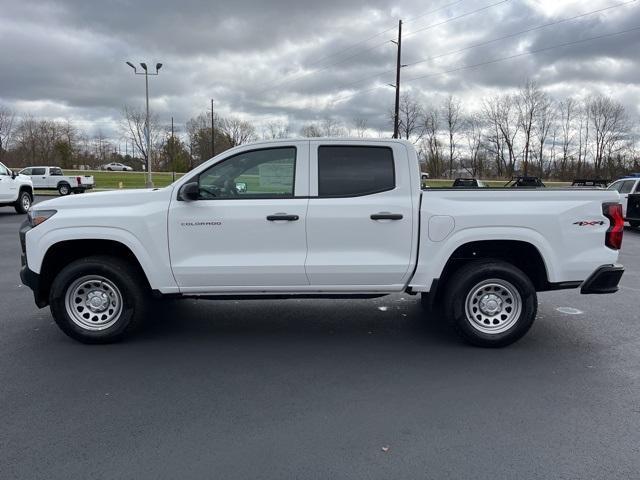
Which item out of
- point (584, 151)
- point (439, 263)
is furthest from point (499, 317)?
point (584, 151)

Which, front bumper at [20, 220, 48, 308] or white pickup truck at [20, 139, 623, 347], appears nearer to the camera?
white pickup truck at [20, 139, 623, 347]

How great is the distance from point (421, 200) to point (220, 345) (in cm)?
240

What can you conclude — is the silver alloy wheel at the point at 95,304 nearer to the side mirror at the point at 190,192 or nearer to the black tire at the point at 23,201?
the side mirror at the point at 190,192

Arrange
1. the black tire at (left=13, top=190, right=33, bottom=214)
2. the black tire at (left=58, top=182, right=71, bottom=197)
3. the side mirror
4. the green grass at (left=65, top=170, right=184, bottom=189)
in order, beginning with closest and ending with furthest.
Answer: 1. the side mirror
2. the black tire at (left=13, top=190, right=33, bottom=214)
3. the black tire at (left=58, top=182, right=71, bottom=197)
4. the green grass at (left=65, top=170, right=184, bottom=189)

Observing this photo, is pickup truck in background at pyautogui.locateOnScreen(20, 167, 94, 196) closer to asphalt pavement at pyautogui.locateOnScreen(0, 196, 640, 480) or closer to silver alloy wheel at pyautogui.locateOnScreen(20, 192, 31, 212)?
silver alloy wheel at pyautogui.locateOnScreen(20, 192, 31, 212)

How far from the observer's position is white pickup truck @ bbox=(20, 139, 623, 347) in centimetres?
455

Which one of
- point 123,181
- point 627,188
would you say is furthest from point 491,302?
point 123,181

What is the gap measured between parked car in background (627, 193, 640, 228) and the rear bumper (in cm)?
1325

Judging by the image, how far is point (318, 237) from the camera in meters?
4.57

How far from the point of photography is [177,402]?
3598mm

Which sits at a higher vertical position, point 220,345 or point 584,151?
point 584,151

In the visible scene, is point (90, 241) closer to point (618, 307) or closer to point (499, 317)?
point (499, 317)

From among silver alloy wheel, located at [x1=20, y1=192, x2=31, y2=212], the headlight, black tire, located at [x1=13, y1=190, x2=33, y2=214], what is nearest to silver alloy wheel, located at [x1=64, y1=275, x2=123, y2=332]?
the headlight

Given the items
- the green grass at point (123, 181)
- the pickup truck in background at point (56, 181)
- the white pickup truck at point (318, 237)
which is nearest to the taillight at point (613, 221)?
the white pickup truck at point (318, 237)
